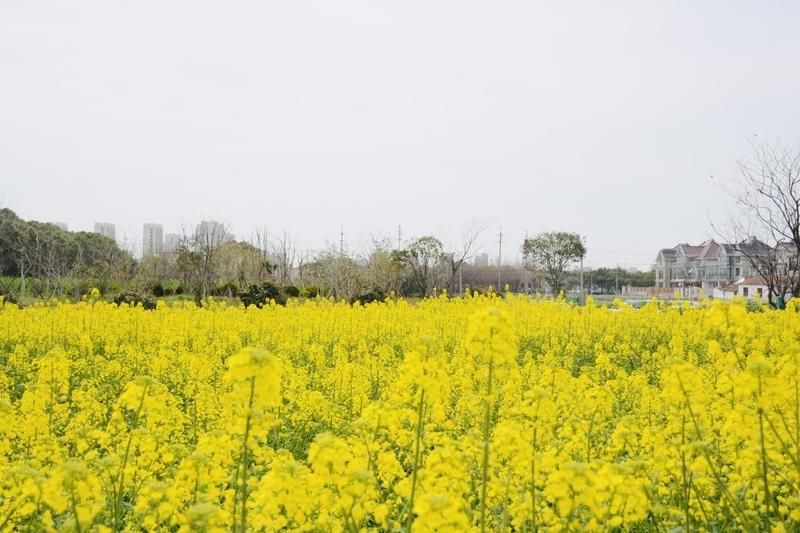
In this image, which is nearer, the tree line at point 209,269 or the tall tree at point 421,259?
the tree line at point 209,269

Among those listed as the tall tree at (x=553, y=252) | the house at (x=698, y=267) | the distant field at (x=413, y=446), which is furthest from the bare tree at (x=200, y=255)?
the house at (x=698, y=267)

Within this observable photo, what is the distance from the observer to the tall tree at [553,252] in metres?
47.1

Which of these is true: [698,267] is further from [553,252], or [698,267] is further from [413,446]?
[413,446]

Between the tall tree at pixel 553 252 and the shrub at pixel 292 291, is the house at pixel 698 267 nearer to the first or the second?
the tall tree at pixel 553 252

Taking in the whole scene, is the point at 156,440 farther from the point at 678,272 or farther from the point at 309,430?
the point at 678,272

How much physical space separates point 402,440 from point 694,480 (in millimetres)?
1566

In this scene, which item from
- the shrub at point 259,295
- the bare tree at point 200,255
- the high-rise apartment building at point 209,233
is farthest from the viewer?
the high-rise apartment building at point 209,233

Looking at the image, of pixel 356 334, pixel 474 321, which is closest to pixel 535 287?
pixel 356 334

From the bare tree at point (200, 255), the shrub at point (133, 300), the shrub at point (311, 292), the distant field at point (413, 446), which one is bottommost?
the distant field at point (413, 446)

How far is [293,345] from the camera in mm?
10148

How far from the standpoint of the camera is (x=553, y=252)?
47625 mm

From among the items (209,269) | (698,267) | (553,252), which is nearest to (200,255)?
(209,269)

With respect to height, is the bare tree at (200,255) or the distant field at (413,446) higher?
the bare tree at (200,255)

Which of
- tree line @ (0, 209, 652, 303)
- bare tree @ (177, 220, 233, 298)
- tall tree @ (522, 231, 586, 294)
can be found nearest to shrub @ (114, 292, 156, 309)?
tree line @ (0, 209, 652, 303)
